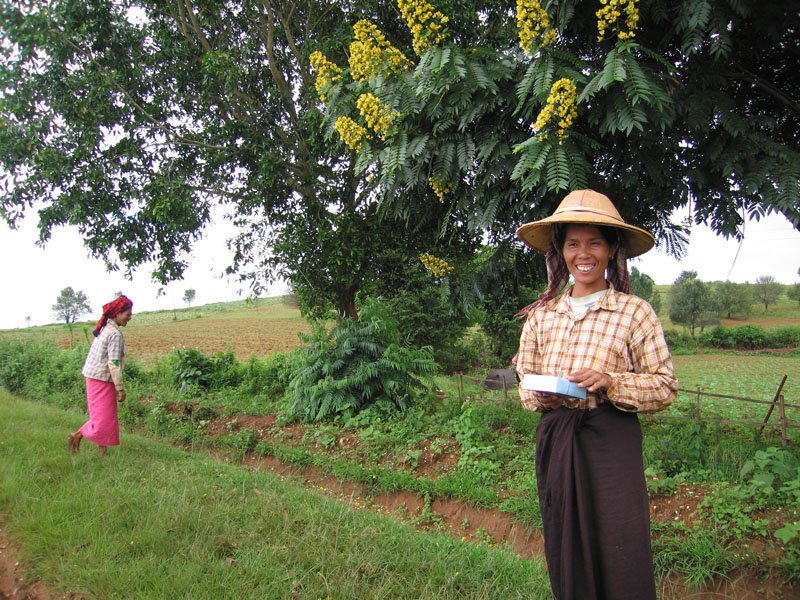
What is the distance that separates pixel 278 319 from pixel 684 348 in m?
30.7

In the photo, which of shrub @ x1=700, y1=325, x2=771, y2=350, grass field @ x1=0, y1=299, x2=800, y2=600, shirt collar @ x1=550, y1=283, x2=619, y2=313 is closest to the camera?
shirt collar @ x1=550, y1=283, x2=619, y2=313

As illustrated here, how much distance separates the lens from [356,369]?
24.4ft

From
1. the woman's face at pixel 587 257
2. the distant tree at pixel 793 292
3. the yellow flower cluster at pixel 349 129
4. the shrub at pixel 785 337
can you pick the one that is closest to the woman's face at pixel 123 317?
the yellow flower cluster at pixel 349 129

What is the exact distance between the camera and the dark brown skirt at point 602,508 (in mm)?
2010

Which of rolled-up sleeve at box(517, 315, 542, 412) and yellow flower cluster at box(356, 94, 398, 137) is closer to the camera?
rolled-up sleeve at box(517, 315, 542, 412)

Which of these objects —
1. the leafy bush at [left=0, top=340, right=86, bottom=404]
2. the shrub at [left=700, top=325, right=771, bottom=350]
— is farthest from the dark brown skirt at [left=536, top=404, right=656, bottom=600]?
the shrub at [left=700, top=325, right=771, bottom=350]

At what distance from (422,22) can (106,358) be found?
4.70m

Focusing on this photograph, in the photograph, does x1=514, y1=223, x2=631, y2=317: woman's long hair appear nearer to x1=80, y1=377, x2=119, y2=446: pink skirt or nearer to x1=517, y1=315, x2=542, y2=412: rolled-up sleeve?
x1=517, y1=315, x2=542, y2=412: rolled-up sleeve

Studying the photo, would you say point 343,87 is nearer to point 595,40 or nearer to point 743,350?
point 595,40

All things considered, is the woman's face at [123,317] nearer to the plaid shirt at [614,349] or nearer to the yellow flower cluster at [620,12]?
the plaid shirt at [614,349]

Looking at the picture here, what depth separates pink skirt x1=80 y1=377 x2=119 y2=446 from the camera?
5.47 metres

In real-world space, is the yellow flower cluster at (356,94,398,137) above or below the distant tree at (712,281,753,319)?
above

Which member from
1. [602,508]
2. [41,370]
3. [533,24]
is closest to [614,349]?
[602,508]

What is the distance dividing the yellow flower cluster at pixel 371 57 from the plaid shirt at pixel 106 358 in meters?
3.77
